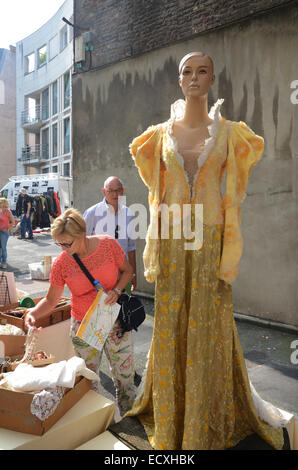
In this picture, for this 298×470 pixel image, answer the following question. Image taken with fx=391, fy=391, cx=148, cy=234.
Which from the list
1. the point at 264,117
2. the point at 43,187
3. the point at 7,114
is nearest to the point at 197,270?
the point at 264,117

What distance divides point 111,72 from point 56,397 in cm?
618

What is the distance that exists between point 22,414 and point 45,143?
31245 mm

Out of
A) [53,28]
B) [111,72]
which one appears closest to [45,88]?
[53,28]

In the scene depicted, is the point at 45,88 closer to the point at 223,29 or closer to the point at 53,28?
the point at 53,28

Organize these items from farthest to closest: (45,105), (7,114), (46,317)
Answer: (7,114) → (45,105) → (46,317)

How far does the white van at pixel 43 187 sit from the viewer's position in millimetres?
19188

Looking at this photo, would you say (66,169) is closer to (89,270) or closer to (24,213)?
(24,213)

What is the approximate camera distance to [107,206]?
14.4 feet

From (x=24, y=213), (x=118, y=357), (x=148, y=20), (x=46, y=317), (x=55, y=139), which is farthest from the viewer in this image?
(x=55, y=139)

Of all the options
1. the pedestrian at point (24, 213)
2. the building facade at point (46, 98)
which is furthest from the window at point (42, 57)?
the pedestrian at point (24, 213)

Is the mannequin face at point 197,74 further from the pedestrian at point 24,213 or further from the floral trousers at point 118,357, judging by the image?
the pedestrian at point 24,213

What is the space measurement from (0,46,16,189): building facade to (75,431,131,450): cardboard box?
33070 millimetres

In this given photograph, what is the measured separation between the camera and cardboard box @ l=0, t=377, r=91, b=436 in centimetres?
219

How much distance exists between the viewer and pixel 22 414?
7.29 feet
